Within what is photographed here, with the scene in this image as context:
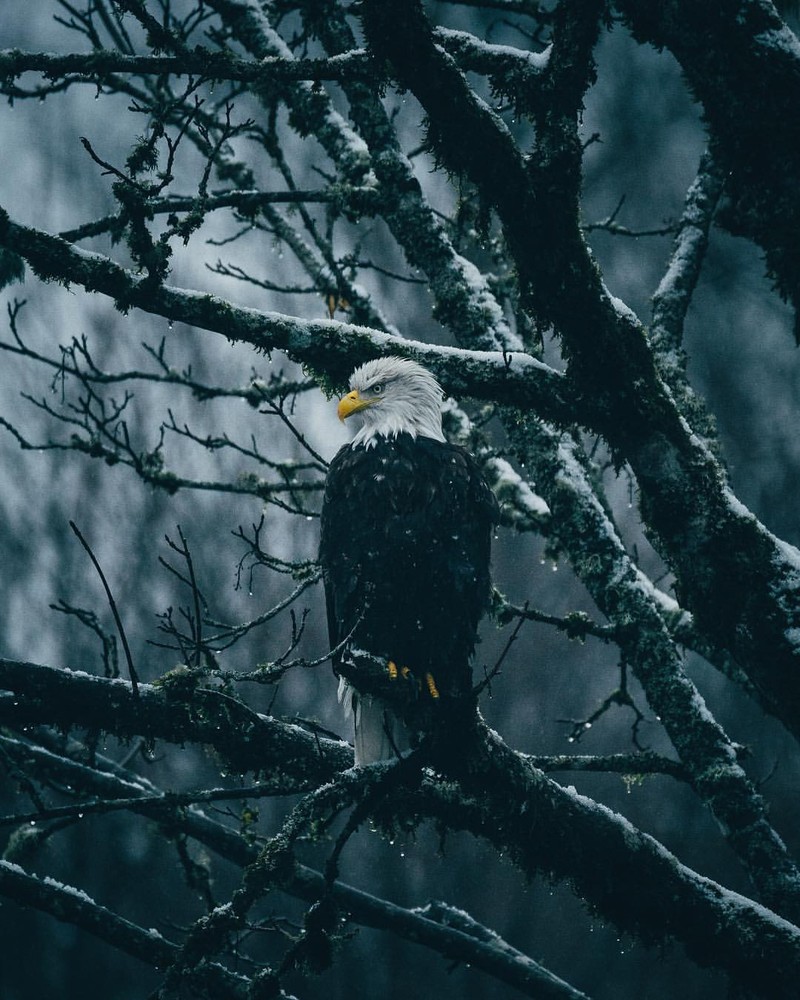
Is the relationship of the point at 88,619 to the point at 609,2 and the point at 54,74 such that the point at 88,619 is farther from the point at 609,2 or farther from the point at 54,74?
the point at 609,2

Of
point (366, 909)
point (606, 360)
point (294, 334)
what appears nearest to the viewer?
point (606, 360)

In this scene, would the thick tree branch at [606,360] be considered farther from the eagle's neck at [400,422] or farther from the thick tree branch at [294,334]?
the eagle's neck at [400,422]

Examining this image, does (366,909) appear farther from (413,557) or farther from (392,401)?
(392,401)

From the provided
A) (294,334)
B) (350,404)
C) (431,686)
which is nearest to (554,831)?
(431,686)

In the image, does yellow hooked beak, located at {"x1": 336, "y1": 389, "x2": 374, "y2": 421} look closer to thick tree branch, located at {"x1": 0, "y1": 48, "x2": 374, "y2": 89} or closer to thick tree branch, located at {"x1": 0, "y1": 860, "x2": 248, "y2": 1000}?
thick tree branch, located at {"x1": 0, "y1": 48, "x2": 374, "y2": 89}

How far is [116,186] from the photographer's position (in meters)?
2.52

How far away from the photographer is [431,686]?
3.38m

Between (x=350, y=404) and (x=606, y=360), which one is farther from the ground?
(x=350, y=404)

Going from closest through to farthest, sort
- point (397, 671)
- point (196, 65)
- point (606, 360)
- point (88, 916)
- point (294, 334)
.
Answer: point (196, 65), point (606, 360), point (294, 334), point (397, 671), point (88, 916)

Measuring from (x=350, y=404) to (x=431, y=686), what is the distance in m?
1.37

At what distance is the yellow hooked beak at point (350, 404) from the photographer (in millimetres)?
4109

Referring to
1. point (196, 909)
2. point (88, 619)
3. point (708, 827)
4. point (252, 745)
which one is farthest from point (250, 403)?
point (196, 909)

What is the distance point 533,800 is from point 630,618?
4.62ft

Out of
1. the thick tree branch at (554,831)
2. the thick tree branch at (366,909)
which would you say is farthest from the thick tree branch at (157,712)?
the thick tree branch at (366,909)
